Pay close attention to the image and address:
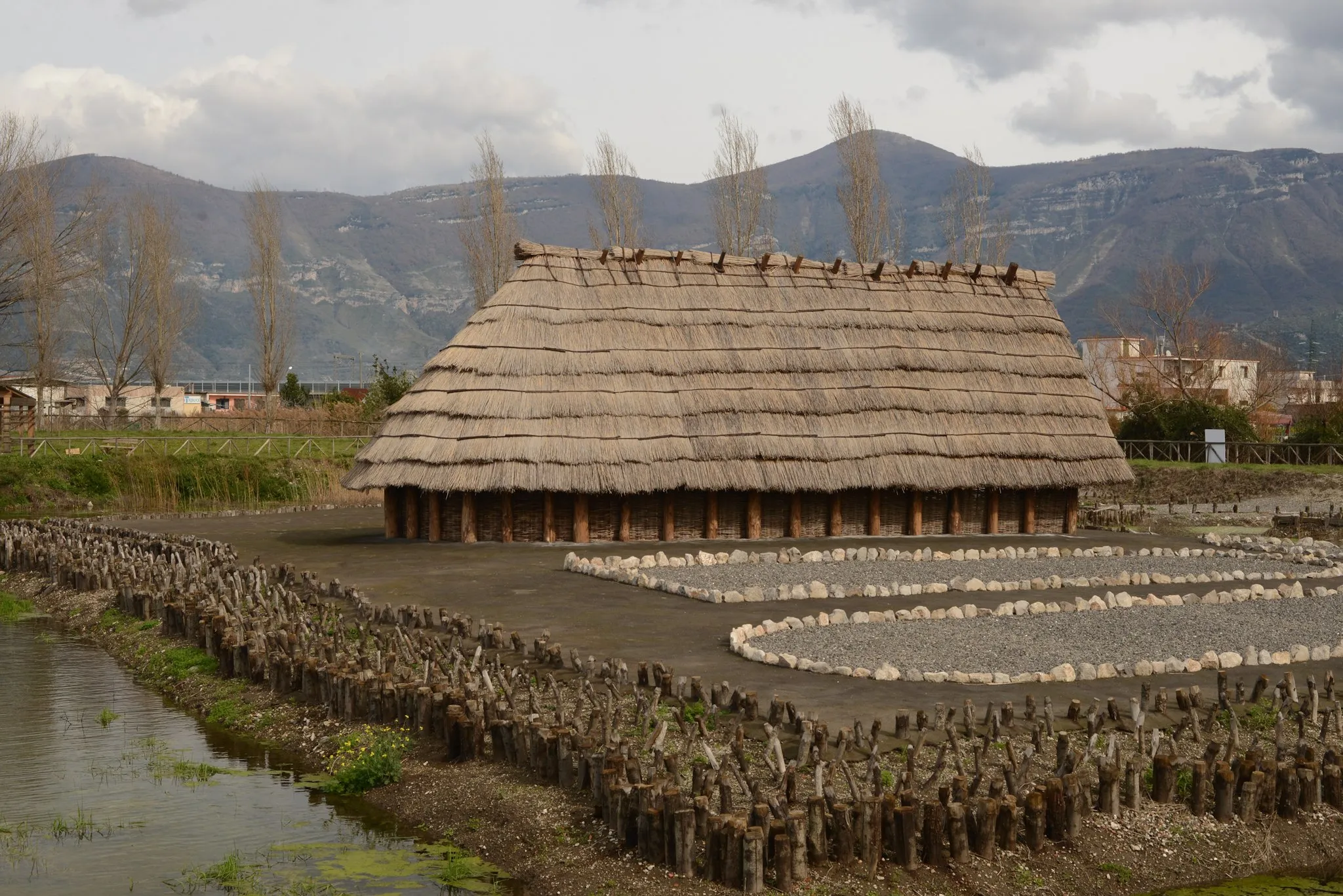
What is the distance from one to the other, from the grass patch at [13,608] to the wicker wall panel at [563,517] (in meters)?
8.30

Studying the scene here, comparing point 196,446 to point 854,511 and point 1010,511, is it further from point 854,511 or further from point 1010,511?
point 1010,511

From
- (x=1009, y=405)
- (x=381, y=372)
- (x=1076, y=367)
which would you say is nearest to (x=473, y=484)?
(x=1009, y=405)

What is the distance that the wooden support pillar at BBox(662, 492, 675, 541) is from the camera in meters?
23.5

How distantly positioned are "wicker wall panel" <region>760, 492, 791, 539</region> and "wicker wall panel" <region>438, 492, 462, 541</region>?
544 centimetres

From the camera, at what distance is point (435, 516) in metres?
23.2

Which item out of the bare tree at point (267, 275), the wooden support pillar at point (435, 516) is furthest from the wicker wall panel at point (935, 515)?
the bare tree at point (267, 275)

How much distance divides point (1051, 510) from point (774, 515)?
20.3ft

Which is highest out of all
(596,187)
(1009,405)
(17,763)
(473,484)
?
(596,187)

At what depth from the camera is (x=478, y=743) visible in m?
10.1

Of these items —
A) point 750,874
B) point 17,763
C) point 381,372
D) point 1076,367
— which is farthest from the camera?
point 381,372

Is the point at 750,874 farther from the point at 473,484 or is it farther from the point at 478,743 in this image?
the point at 473,484

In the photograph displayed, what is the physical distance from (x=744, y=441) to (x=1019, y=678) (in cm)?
1193

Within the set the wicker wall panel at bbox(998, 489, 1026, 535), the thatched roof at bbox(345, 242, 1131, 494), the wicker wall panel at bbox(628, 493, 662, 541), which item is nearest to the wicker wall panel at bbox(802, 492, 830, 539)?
the thatched roof at bbox(345, 242, 1131, 494)

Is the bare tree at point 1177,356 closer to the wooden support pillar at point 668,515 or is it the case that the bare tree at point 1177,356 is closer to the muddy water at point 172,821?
the wooden support pillar at point 668,515
